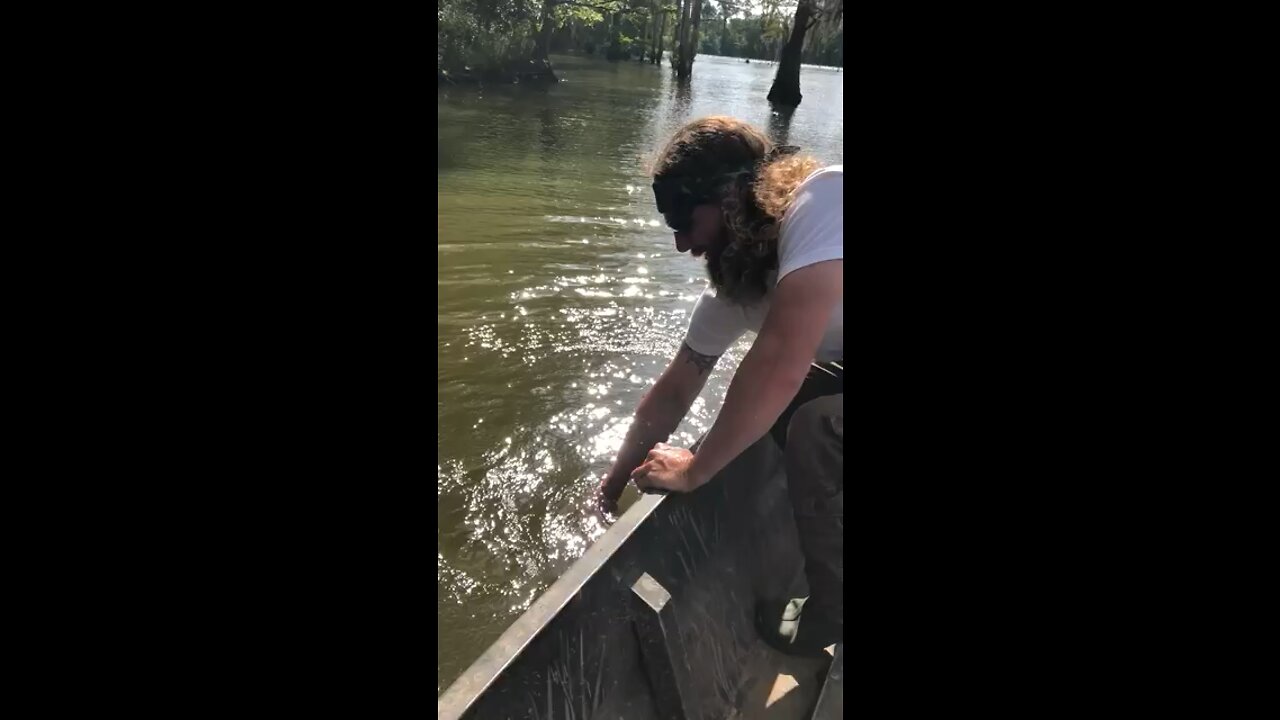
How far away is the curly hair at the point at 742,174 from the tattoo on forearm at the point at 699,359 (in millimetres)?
625

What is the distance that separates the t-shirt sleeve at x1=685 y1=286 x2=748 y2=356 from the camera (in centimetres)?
262

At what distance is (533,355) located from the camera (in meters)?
5.64

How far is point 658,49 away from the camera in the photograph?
5006cm

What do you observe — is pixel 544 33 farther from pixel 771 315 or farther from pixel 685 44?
pixel 771 315

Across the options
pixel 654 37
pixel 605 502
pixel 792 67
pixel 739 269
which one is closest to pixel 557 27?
pixel 792 67

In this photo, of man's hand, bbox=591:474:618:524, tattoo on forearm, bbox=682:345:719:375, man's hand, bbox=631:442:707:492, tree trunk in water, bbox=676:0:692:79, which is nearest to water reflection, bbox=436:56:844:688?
man's hand, bbox=591:474:618:524

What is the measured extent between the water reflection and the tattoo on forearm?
2.41ft

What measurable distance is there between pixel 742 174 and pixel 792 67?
29250mm

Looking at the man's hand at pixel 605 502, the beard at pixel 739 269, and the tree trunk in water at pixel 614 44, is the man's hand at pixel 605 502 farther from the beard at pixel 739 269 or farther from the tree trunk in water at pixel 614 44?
the tree trunk in water at pixel 614 44

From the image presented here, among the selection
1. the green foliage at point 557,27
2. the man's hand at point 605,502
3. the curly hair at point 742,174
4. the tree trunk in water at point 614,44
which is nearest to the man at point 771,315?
the curly hair at point 742,174

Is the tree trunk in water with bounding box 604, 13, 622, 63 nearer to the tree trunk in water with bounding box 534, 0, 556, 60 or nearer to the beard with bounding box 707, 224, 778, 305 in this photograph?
the tree trunk in water with bounding box 534, 0, 556, 60

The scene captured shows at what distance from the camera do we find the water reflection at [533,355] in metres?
3.64
